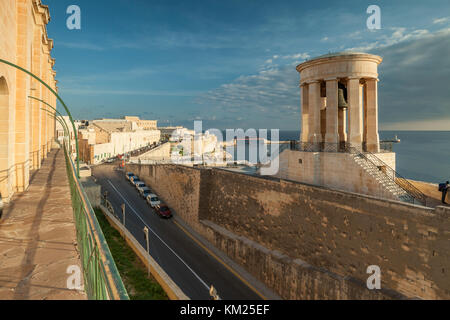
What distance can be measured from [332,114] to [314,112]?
104 centimetres

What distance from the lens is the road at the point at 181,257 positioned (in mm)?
14734

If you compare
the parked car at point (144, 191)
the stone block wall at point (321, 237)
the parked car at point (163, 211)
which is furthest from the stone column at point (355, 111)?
the parked car at point (144, 191)

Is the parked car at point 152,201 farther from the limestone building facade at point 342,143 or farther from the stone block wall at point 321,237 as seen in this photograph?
the limestone building facade at point 342,143

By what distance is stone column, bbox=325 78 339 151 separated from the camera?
14234 millimetres

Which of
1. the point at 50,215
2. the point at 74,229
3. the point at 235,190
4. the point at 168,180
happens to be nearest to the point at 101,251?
the point at 74,229

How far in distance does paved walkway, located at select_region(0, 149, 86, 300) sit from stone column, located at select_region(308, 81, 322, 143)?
12.3 metres

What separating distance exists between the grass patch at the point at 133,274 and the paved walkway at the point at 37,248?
4518mm

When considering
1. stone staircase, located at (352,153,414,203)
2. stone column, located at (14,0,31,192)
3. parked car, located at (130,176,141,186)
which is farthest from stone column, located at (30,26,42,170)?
parked car, located at (130,176,141,186)

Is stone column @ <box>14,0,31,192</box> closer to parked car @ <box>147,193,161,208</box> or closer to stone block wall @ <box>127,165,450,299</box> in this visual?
stone block wall @ <box>127,165,450,299</box>

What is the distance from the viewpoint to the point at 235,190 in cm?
1869

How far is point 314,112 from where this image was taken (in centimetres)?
1504
